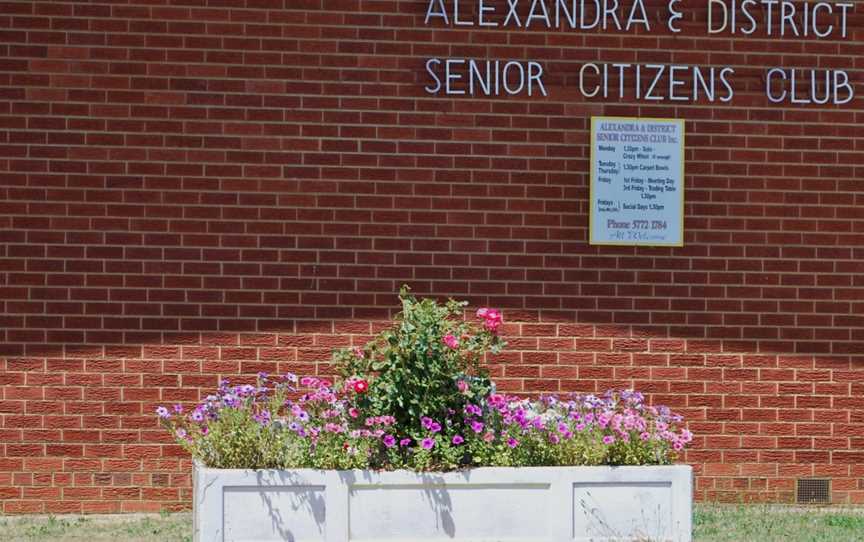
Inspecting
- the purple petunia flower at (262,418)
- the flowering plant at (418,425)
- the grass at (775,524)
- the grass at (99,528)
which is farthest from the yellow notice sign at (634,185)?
the grass at (99,528)

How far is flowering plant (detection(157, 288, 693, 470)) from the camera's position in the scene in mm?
7480

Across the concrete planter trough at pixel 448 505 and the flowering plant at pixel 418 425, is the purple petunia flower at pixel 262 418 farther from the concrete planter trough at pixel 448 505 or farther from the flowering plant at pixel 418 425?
the concrete planter trough at pixel 448 505

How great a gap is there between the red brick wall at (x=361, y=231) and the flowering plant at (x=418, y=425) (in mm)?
1925

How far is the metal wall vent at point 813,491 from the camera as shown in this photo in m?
9.99

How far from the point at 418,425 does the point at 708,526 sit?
7.89ft

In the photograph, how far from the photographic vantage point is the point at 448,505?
739cm

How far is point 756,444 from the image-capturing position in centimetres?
997

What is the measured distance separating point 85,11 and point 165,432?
285cm

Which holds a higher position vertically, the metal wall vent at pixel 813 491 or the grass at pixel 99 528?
the metal wall vent at pixel 813 491

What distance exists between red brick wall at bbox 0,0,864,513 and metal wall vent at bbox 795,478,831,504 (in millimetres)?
82

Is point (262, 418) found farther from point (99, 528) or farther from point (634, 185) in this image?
point (634, 185)

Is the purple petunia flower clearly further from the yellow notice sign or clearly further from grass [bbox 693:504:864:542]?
the yellow notice sign

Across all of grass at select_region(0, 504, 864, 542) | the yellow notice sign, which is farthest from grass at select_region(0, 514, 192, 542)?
the yellow notice sign

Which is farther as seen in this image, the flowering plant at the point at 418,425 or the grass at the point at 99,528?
the grass at the point at 99,528
